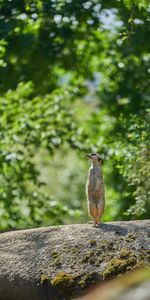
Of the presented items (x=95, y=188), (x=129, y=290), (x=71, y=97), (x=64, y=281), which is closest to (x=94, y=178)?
(x=95, y=188)

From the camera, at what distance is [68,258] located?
9867 millimetres

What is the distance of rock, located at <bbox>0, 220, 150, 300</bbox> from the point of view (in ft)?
31.1

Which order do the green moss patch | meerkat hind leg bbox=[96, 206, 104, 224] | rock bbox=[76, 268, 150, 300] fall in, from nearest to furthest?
rock bbox=[76, 268, 150, 300], the green moss patch, meerkat hind leg bbox=[96, 206, 104, 224]

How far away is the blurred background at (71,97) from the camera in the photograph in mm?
15836

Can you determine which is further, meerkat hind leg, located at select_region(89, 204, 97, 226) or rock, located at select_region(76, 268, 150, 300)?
meerkat hind leg, located at select_region(89, 204, 97, 226)

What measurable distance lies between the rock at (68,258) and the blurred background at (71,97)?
11.1 ft

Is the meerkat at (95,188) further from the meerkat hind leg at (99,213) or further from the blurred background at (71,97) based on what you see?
the blurred background at (71,97)

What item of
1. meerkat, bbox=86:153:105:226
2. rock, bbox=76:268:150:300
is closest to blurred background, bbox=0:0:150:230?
meerkat, bbox=86:153:105:226

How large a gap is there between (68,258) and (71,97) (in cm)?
1259

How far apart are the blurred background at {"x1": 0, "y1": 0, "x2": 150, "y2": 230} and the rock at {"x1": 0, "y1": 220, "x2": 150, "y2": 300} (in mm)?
3381

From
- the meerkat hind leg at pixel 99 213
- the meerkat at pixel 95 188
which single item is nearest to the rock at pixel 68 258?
the meerkat hind leg at pixel 99 213

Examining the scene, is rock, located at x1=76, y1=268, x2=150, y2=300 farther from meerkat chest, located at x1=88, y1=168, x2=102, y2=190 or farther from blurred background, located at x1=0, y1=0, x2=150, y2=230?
blurred background, located at x1=0, y1=0, x2=150, y2=230

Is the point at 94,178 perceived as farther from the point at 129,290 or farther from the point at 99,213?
the point at 129,290

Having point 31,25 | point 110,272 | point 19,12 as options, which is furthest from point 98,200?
point 31,25
